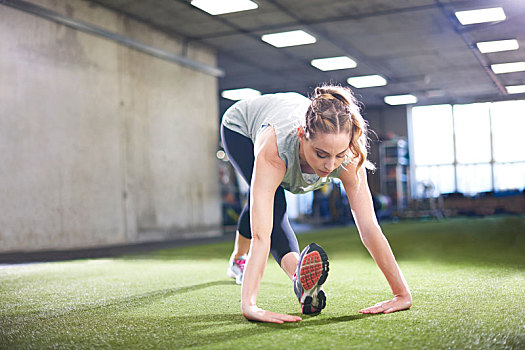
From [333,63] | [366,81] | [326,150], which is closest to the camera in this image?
[326,150]

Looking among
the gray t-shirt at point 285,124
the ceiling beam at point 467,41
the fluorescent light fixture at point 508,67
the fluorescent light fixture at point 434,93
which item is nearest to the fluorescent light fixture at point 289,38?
the ceiling beam at point 467,41

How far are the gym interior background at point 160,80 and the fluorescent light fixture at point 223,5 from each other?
125mm

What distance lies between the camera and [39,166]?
6.10 meters

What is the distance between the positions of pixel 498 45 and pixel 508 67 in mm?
1734

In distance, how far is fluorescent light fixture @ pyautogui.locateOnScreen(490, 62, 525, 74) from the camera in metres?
10.9

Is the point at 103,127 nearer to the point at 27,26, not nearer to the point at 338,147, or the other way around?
the point at 27,26

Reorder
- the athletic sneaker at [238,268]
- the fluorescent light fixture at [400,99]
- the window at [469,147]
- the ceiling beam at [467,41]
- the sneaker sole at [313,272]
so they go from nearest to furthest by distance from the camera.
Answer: the sneaker sole at [313,272], the athletic sneaker at [238,268], the ceiling beam at [467,41], the fluorescent light fixture at [400,99], the window at [469,147]

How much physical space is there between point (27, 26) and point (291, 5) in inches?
123

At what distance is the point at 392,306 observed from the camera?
1989 millimetres

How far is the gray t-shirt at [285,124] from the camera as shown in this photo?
191cm

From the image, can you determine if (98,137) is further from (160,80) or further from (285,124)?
(285,124)

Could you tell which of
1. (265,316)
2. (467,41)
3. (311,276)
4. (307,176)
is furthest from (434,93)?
(265,316)

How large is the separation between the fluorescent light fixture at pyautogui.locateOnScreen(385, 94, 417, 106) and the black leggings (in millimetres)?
12578

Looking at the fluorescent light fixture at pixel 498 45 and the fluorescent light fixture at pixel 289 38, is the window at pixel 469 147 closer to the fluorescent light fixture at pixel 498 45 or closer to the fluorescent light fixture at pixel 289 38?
the fluorescent light fixture at pixel 498 45
